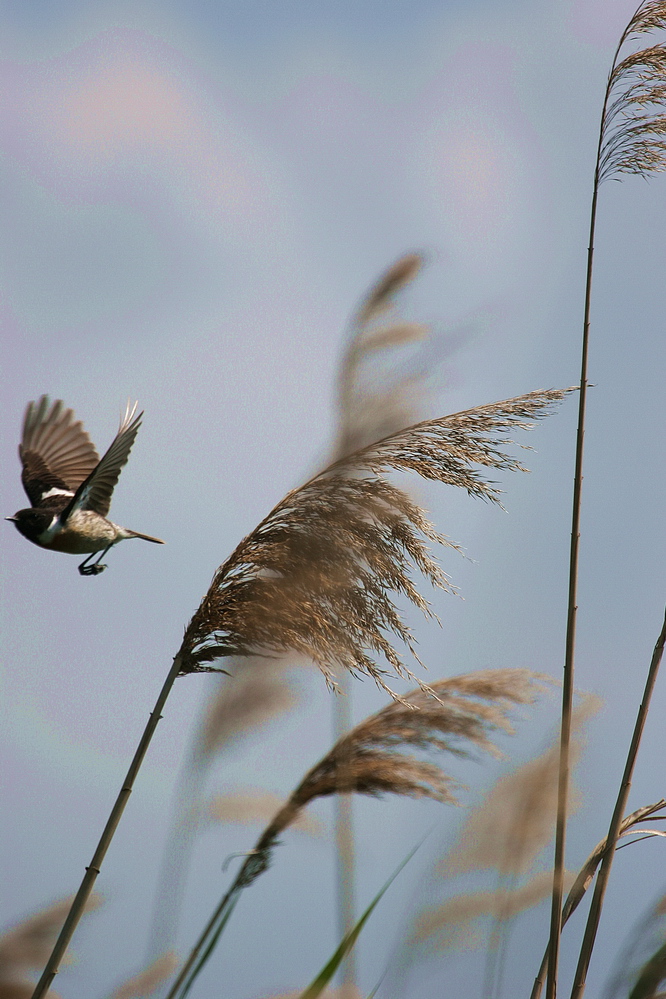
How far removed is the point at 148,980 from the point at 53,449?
244 cm

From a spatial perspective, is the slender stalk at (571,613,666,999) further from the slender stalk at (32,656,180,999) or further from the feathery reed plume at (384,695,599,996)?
the slender stalk at (32,656,180,999)

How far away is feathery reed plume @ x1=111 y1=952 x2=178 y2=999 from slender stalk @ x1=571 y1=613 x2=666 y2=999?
0.80 metres

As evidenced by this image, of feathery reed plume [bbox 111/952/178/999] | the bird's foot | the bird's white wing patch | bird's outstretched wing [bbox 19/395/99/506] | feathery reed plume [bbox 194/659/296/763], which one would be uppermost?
bird's outstretched wing [bbox 19/395/99/506]

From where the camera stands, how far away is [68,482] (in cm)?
363

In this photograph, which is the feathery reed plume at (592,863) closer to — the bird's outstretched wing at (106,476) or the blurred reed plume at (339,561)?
the blurred reed plume at (339,561)

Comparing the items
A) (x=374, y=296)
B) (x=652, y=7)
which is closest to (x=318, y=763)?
(x=374, y=296)

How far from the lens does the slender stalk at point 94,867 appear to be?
62.1 inches

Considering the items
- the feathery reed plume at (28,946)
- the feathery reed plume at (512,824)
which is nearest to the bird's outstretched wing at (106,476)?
the feathery reed plume at (28,946)

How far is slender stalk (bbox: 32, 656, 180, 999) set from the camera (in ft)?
5.18

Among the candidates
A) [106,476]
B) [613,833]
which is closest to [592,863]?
[613,833]

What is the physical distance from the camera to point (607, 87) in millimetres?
2037

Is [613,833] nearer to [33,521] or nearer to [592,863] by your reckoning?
[592,863]

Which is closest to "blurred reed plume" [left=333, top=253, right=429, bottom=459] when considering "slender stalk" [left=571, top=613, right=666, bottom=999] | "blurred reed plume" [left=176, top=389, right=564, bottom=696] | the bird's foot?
"blurred reed plume" [left=176, top=389, right=564, bottom=696]

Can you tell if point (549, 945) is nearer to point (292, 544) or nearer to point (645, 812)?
point (645, 812)
